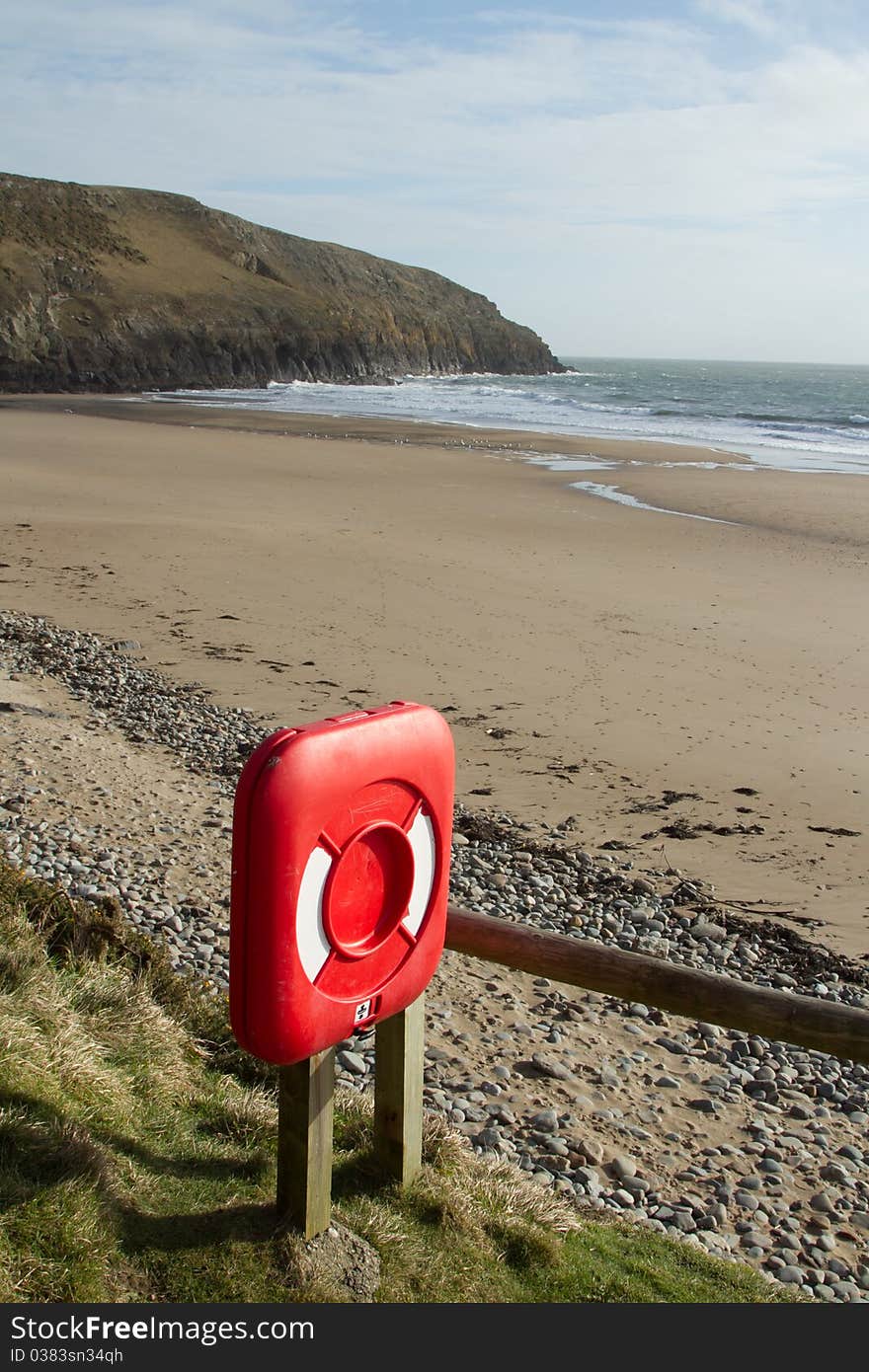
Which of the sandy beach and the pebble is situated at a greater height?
the sandy beach

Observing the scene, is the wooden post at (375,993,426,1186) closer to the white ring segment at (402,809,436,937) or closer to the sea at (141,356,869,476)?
the white ring segment at (402,809,436,937)

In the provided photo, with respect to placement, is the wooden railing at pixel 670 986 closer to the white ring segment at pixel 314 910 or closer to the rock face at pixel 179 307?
the white ring segment at pixel 314 910

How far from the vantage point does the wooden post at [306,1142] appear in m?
2.97

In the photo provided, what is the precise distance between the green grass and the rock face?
192 feet

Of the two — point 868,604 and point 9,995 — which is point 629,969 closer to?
point 9,995

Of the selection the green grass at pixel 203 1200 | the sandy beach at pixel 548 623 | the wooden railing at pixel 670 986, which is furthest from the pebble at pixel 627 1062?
the wooden railing at pixel 670 986

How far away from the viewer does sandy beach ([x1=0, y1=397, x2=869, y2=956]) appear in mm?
7906

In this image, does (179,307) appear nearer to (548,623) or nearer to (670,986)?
(548,623)

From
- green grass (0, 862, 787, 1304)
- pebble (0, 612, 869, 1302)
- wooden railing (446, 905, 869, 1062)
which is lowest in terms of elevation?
pebble (0, 612, 869, 1302)

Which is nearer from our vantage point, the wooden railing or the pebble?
the wooden railing

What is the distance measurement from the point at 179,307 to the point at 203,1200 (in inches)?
2985

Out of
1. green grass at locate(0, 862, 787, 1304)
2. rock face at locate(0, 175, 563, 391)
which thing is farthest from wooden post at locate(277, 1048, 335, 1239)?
rock face at locate(0, 175, 563, 391)

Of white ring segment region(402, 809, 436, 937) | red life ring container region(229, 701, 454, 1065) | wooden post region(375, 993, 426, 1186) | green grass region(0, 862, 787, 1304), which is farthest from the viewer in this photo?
wooden post region(375, 993, 426, 1186)

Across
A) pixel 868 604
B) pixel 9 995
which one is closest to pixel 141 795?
pixel 9 995
